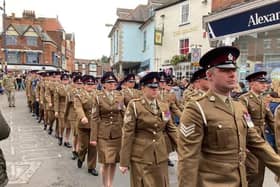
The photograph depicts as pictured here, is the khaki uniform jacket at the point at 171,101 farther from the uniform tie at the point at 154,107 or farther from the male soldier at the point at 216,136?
the male soldier at the point at 216,136

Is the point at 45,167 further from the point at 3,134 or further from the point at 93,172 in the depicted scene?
the point at 3,134

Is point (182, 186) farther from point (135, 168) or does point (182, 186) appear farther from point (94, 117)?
point (94, 117)

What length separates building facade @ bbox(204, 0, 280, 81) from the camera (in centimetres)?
1091

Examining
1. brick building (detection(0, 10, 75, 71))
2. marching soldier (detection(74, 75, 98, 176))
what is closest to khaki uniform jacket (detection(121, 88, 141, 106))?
marching soldier (detection(74, 75, 98, 176))

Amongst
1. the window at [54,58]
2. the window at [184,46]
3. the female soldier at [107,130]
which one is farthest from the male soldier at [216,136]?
the window at [54,58]

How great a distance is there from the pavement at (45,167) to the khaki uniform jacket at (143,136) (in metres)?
2.10

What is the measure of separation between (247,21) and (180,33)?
1248 cm

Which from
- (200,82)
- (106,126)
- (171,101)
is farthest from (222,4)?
(106,126)

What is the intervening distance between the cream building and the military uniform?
1411 centimetres

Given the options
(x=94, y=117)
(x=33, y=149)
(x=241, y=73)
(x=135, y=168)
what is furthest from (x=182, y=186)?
(x=241, y=73)

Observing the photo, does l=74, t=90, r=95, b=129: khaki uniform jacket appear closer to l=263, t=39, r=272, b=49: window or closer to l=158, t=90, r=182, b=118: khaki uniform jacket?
l=158, t=90, r=182, b=118: khaki uniform jacket

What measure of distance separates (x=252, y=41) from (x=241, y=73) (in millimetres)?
1199

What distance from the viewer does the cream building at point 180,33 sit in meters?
21.3

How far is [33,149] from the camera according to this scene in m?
9.26
